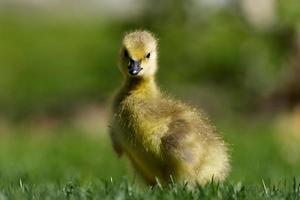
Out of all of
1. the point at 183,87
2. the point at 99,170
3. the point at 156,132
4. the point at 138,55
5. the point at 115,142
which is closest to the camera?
the point at 156,132

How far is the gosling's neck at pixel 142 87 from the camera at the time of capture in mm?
5793

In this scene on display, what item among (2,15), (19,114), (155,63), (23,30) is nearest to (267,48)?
(19,114)

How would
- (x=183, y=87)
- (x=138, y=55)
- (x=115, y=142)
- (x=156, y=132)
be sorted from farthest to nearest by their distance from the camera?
1. (x=183, y=87)
2. (x=138, y=55)
3. (x=115, y=142)
4. (x=156, y=132)

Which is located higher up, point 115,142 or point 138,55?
point 138,55

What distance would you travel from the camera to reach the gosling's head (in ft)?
18.9

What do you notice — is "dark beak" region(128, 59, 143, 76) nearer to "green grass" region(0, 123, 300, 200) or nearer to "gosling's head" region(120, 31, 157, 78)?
"gosling's head" region(120, 31, 157, 78)

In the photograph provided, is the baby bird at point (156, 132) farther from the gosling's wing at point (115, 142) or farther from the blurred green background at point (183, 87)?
the blurred green background at point (183, 87)

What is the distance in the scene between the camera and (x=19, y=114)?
15.2 metres

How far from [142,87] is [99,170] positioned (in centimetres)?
333

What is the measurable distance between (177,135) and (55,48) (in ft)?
52.9

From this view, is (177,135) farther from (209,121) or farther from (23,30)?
(23,30)

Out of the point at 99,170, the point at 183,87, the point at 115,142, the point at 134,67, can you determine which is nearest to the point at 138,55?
the point at 134,67

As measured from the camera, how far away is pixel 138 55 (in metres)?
5.80

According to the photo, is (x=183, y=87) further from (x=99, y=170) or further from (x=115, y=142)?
(x=115, y=142)
